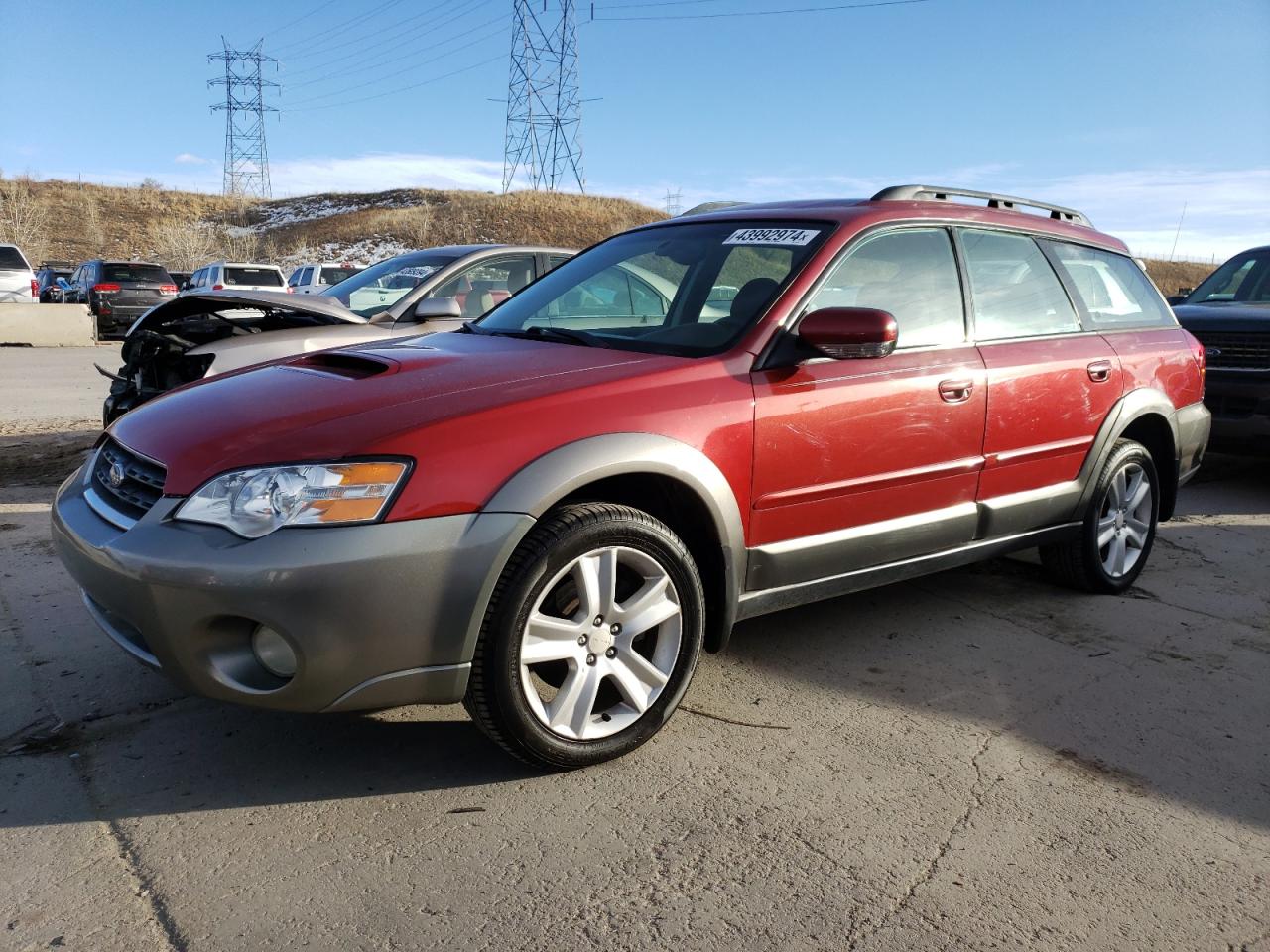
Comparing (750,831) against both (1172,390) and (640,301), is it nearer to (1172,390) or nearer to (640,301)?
(640,301)

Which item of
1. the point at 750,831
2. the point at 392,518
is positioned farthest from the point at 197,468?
the point at 750,831

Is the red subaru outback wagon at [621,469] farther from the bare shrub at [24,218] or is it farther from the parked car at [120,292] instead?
the bare shrub at [24,218]

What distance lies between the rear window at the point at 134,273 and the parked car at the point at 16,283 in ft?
4.98

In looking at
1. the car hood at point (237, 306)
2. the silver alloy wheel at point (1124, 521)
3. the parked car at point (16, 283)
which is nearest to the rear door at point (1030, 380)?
the silver alloy wheel at point (1124, 521)

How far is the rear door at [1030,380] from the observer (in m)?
3.80

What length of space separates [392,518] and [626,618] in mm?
751

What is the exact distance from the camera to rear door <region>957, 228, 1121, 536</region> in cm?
380

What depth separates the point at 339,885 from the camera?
224 cm

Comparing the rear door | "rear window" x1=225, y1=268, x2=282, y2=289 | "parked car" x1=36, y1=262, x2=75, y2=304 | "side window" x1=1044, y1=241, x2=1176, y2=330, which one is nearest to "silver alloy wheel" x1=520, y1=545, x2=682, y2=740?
the rear door

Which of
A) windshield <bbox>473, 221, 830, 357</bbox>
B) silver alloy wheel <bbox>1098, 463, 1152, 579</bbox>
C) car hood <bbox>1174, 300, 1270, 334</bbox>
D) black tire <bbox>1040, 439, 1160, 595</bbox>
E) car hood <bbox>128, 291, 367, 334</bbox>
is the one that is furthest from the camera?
car hood <bbox>1174, 300, 1270, 334</bbox>

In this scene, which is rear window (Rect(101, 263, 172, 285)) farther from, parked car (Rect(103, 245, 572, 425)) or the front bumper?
the front bumper

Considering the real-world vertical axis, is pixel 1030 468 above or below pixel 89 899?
above

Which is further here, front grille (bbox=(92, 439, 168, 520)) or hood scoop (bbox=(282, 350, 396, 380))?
hood scoop (bbox=(282, 350, 396, 380))

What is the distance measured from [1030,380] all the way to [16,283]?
65.0 ft
